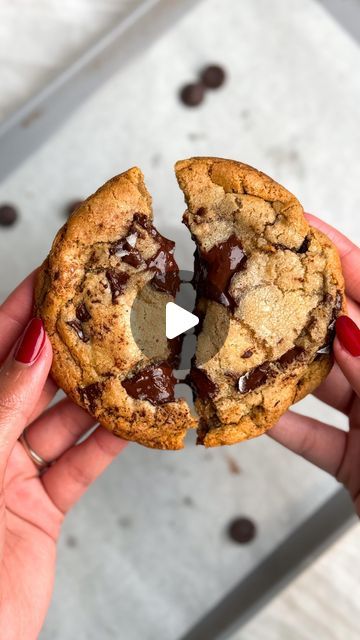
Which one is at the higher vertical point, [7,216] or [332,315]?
[7,216]

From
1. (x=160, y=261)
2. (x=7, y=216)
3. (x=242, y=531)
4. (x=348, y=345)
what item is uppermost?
(x=7, y=216)

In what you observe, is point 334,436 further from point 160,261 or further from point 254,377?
point 160,261

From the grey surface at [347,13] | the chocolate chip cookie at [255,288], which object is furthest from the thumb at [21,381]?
the grey surface at [347,13]

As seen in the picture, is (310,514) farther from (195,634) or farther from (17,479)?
(17,479)

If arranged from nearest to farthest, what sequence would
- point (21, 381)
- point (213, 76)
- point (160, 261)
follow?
point (21, 381) → point (160, 261) → point (213, 76)

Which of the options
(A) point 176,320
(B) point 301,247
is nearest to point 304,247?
(B) point 301,247

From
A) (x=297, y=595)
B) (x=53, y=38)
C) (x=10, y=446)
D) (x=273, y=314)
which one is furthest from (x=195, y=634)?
(x=53, y=38)
